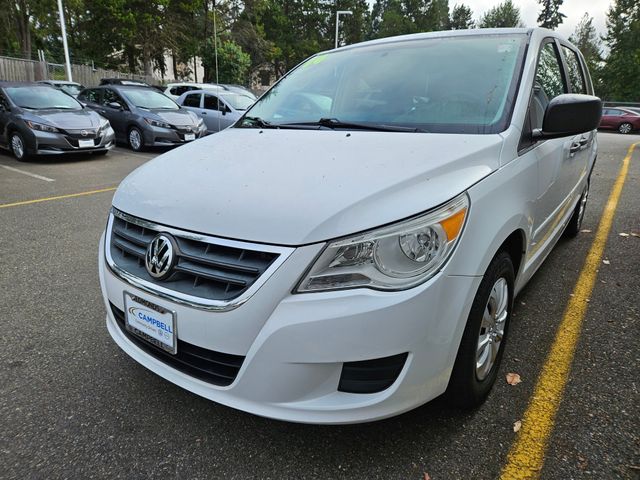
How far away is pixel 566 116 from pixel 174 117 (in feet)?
32.1

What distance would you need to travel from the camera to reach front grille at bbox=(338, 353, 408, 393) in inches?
62.7

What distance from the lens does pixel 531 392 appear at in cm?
226

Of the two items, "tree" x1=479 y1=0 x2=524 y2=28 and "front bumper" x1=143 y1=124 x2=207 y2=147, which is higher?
"tree" x1=479 y1=0 x2=524 y2=28

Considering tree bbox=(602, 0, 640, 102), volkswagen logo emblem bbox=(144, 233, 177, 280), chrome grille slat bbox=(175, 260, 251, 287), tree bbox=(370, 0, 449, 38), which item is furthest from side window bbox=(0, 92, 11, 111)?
tree bbox=(370, 0, 449, 38)

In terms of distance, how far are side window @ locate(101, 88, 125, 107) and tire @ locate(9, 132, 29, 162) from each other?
106 inches

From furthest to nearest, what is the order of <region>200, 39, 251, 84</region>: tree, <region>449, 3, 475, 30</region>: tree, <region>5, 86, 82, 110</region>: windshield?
<region>449, 3, 475, 30</region>: tree
<region>200, 39, 251, 84</region>: tree
<region>5, 86, 82, 110</region>: windshield

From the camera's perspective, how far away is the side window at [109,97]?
1110 cm

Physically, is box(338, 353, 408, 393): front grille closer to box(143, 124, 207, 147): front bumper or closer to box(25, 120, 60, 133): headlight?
box(25, 120, 60, 133): headlight

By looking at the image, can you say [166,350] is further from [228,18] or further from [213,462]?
[228,18]

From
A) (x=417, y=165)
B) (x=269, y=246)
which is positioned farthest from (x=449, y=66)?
(x=269, y=246)

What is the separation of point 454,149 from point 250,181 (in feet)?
2.86

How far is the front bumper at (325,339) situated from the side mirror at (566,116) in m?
1.06

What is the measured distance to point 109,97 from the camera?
11.4 meters

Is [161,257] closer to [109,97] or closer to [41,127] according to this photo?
[41,127]
